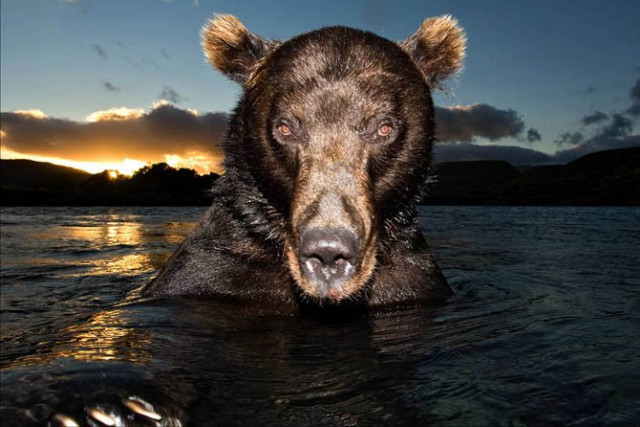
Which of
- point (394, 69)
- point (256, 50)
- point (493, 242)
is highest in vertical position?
point (256, 50)

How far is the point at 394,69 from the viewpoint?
594 cm

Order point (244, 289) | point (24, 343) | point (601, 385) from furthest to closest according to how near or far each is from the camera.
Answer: point (244, 289) → point (24, 343) → point (601, 385)

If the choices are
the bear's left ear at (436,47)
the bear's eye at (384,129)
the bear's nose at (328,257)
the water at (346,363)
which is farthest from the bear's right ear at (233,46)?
the bear's nose at (328,257)

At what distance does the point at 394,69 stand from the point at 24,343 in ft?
→ 14.4

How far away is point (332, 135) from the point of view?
17.3 feet

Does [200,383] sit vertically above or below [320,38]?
below

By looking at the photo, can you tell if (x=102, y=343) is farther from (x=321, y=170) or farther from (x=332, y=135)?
(x=332, y=135)

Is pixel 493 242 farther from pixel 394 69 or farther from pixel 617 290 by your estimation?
pixel 394 69

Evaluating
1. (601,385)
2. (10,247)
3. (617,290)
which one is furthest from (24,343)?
(10,247)

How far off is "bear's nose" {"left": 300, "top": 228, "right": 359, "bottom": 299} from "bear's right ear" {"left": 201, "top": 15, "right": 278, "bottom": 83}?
323 centimetres

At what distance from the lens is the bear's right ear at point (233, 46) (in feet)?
22.2

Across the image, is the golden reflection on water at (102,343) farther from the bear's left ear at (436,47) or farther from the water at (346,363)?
the bear's left ear at (436,47)

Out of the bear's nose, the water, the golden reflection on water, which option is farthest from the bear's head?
the golden reflection on water

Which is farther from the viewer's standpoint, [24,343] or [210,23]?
[210,23]
